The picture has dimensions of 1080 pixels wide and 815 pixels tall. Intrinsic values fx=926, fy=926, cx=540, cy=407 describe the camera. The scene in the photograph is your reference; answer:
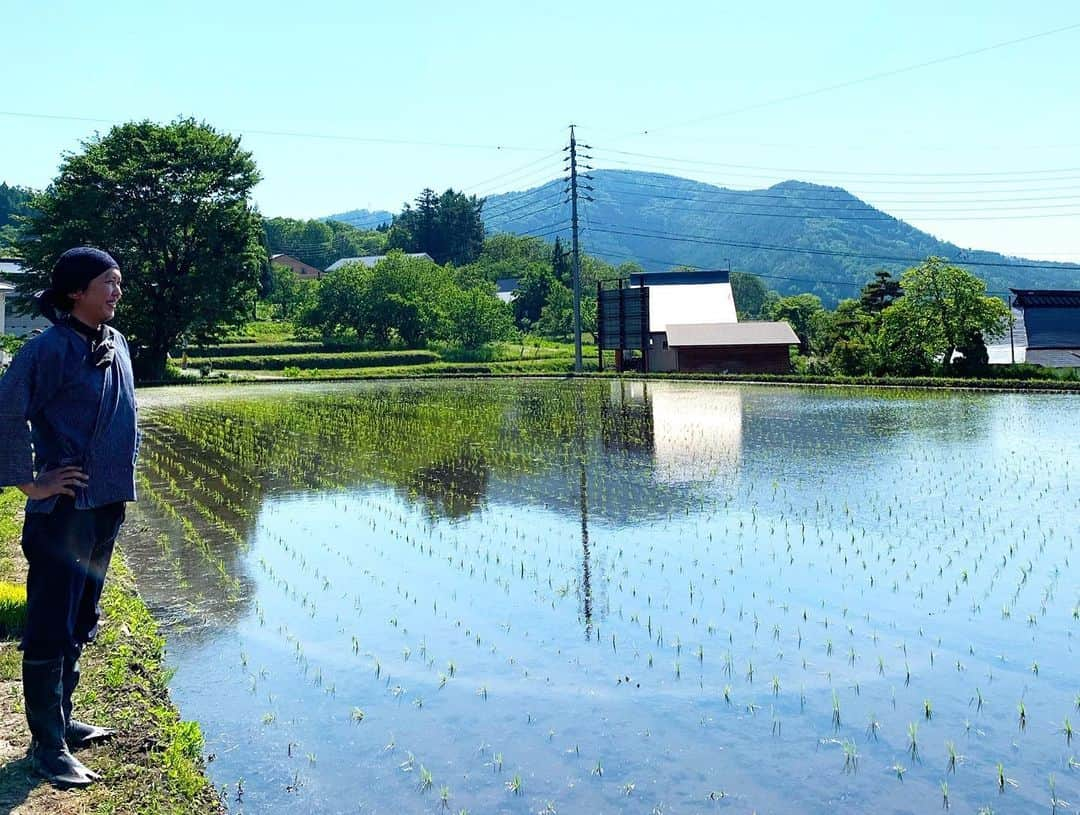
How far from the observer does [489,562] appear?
312 inches

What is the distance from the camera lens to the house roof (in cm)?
3781

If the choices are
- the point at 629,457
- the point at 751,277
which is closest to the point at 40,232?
the point at 629,457

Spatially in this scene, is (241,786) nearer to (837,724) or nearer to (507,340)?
(837,724)

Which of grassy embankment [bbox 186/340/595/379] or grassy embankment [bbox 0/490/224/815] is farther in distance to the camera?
grassy embankment [bbox 186/340/595/379]

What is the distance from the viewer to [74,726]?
3775 millimetres

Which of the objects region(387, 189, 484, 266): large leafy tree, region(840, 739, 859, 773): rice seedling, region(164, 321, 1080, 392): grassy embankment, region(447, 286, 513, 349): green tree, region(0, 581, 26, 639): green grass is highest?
region(387, 189, 484, 266): large leafy tree

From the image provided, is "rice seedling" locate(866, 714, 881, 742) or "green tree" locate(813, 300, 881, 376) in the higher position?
"green tree" locate(813, 300, 881, 376)

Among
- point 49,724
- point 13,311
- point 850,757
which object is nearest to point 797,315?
point 13,311

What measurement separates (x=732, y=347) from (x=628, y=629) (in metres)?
33.3

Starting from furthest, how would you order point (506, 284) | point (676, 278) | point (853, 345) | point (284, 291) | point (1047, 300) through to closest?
point (506, 284) → point (284, 291) → point (676, 278) → point (1047, 300) → point (853, 345)

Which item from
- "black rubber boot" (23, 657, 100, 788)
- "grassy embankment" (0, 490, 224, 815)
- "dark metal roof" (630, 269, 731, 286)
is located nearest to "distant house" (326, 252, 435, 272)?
"dark metal roof" (630, 269, 731, 286)

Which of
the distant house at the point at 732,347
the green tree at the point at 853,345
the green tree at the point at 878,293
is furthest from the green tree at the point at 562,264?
the green tree at the point at 853,345

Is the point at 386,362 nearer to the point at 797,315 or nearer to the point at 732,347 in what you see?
the point at 732,347

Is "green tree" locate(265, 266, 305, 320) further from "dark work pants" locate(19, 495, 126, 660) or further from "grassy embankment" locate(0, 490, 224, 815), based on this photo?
"dark work pants" locate(19, 495, 126, 660)
